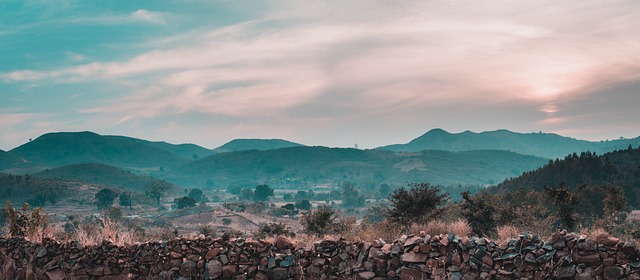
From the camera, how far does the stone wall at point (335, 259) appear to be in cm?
809

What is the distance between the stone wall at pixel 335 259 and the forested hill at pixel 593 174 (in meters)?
40.6

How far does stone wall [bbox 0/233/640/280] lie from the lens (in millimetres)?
8086

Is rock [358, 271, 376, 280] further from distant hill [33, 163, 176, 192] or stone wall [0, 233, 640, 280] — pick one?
distant hill [33, 163, 176, 192]

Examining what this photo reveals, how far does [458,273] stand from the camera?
8906 mm

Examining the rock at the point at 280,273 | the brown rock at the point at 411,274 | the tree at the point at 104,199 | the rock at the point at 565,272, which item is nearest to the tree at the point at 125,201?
the tree at the point at 104,199

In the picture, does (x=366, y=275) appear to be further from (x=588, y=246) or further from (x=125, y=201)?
(x=125, y=201)

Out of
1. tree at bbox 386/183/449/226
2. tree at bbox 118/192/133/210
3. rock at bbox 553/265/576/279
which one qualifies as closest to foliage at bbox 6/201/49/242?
tree at bbox 386/183/449/226

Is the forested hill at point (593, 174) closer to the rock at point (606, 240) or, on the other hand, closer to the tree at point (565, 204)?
the tree at point (565, 204)

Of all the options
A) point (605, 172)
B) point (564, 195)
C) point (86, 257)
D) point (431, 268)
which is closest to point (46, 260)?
point (86, 257)

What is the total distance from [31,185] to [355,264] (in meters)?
107

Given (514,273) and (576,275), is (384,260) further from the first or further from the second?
(576,275)

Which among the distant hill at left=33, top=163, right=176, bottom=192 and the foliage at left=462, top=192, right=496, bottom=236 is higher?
the distant hill at left=33, top=163, right=176, bottom=192

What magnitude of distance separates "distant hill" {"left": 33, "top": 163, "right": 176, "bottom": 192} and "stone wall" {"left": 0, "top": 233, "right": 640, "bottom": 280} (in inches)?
5610

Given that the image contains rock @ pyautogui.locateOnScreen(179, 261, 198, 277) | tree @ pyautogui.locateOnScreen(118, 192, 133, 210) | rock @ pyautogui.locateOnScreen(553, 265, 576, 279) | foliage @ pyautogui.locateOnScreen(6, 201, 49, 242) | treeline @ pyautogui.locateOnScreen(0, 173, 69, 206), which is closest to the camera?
rock @ pyautogui.locateOnScreen(553, 265, 576, 279)
